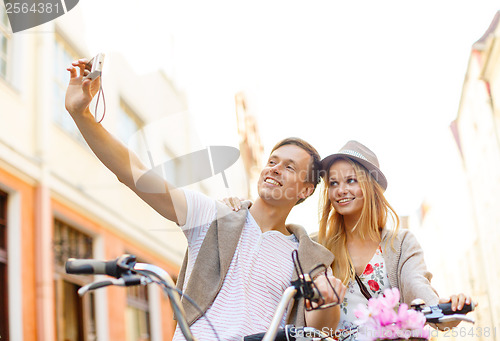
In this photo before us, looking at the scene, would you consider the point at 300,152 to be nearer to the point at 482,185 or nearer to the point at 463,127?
the point at 482,185

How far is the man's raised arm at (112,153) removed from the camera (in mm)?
2424

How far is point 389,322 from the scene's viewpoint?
7.00ft

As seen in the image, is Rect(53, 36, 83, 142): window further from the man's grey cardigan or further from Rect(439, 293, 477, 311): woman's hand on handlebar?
Rect(439, 293, 477, 311): woman's hand on handlebar

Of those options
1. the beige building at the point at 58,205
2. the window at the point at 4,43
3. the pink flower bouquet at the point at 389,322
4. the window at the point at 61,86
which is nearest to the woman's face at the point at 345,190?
the pink flower bouquet at the point at 389,322

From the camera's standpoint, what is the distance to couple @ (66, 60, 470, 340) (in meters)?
2.57

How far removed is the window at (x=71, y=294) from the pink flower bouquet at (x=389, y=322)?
642cm

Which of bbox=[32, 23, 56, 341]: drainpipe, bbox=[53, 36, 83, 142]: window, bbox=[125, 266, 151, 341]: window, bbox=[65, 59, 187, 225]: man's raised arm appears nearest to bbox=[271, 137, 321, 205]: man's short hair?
bbox=[65, 59, 187, 225]: man's raised arm

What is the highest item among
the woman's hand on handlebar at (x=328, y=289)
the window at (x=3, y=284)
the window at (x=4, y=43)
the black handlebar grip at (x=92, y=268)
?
the window at (x=4, y=43)

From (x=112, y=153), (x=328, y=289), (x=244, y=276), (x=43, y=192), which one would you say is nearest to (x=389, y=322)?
(x=328, y=289)

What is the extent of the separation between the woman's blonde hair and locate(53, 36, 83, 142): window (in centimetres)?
593

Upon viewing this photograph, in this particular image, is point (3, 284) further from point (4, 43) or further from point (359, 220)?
point (359, 220)

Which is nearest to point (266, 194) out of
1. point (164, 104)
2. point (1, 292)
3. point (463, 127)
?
point (1, 292)

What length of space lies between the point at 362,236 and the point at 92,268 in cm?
176

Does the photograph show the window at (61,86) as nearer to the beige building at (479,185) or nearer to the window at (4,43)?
the window at (4,43)
